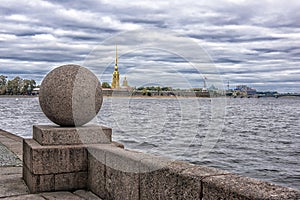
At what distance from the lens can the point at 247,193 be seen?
2916mm

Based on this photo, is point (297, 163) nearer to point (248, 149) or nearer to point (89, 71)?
point (248, 149)

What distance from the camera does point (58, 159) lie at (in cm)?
521

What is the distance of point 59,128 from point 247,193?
328cm

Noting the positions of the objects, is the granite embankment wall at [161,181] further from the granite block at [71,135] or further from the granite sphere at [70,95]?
the granite sphere at [70,95]

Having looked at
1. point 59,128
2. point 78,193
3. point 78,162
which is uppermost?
point 59,128

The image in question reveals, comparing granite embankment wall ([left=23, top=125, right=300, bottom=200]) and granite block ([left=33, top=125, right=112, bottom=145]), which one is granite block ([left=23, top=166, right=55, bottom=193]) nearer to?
granite embankment wall ([left=23, top=125, right=300, bottom=200])

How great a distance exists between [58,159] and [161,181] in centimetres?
190

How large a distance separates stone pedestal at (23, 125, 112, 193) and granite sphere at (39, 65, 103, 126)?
0.66ft

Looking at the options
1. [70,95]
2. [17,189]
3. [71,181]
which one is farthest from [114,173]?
[17,189]

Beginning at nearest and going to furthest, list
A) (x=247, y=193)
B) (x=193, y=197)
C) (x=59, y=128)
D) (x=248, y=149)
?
(x=247, y=193), (x=193, y=197), (x=59, y=128), (x=248, y=149)

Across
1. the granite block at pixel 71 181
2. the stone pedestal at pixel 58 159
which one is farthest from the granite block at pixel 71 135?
the granite block at pixel 71 181

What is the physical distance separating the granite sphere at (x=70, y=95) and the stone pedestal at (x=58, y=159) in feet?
0.66

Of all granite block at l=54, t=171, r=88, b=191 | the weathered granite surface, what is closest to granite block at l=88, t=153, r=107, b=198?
granite block at l=54, t=171, r=88, b=191

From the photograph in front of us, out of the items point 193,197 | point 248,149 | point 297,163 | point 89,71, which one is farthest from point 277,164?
point 193,197
